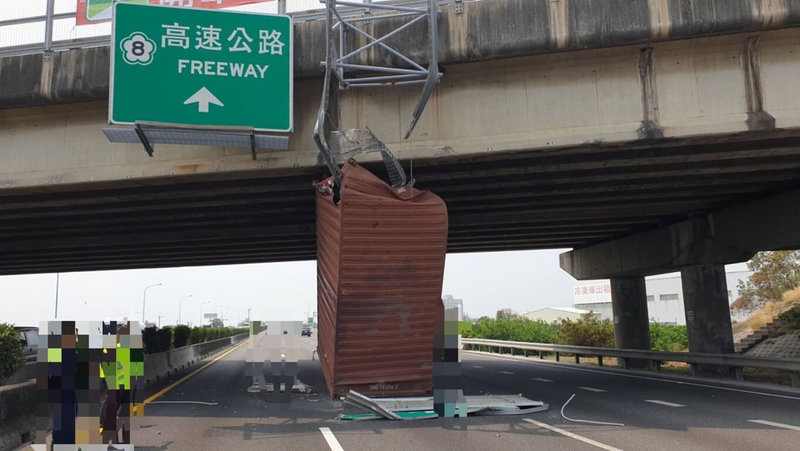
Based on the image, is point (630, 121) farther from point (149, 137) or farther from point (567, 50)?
point (149, 137)

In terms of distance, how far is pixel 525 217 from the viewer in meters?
18.9

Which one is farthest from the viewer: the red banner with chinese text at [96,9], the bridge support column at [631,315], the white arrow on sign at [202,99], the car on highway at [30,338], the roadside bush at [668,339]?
the roadside bush at [668,339]

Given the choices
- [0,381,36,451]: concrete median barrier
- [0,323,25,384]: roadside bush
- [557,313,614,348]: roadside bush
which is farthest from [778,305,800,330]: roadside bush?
[0,323,25,384]: roadside bush

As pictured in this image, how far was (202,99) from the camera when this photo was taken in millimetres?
11023

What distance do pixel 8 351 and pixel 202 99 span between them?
5.38 m

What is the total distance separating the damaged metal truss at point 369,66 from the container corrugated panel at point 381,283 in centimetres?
77

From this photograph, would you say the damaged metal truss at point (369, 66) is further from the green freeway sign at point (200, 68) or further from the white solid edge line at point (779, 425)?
the white solid edge line at point (779, 425)

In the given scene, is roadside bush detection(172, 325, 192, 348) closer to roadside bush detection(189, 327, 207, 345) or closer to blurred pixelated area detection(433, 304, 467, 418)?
roadside bush detection(189, 327, 207, 345)

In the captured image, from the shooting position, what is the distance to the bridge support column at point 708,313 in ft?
59.3

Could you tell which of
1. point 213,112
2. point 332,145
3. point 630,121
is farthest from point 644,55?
point 213,112

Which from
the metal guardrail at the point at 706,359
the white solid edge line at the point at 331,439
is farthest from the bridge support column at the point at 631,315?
the white solid edge line at the point at 331,439

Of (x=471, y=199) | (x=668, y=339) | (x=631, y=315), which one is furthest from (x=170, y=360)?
(x=668, y=339)

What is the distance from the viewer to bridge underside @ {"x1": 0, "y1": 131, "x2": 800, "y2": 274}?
40.8 feet

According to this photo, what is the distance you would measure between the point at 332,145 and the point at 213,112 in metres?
2.14
